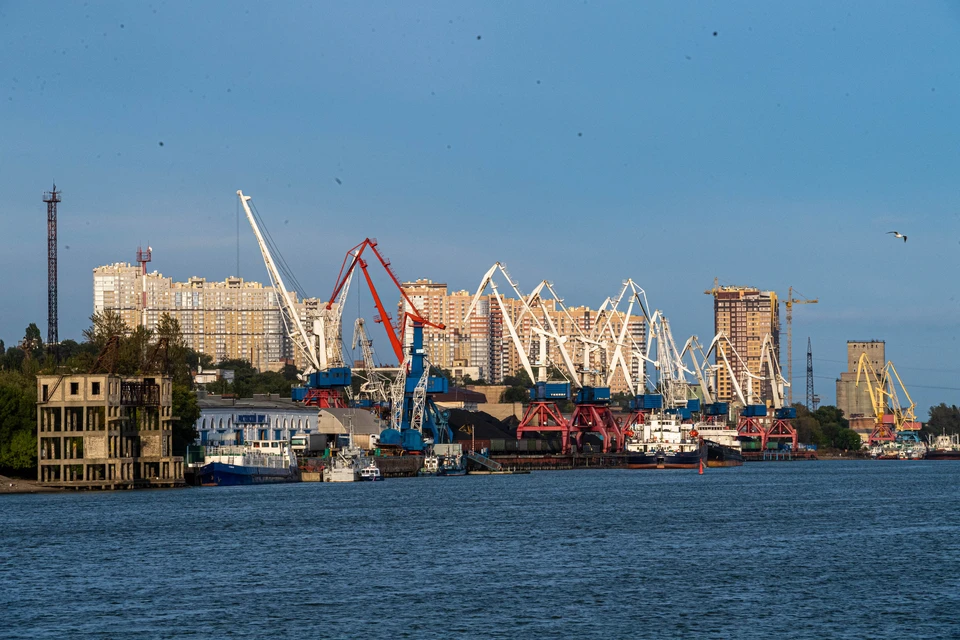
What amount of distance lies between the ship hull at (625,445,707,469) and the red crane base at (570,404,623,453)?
509 cm

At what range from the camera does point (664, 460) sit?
156 metres

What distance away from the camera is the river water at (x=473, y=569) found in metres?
34.4

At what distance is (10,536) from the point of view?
5547 cm

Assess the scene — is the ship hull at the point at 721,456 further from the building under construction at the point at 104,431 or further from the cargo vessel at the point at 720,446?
the building under construction at the point at 104,431

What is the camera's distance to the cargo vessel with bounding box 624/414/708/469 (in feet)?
512

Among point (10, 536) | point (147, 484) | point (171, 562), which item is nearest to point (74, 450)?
point (147, 484)

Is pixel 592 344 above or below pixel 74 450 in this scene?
above

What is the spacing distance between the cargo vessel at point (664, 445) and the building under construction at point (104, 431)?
72.1m

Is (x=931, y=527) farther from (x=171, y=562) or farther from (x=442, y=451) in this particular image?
(x=442, y=451)

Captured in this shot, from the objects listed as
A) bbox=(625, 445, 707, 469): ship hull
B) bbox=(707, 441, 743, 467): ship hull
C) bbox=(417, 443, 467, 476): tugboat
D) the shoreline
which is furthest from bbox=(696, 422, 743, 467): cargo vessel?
the shoreline

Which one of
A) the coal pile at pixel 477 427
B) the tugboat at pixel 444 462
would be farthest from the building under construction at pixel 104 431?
the coal pile at pixel 477 427

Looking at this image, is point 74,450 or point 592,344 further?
point 592,344

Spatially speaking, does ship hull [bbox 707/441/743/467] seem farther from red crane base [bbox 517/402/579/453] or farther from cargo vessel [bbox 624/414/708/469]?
red crane base [bbox 517/402/579/453]

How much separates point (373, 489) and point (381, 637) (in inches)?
2527
